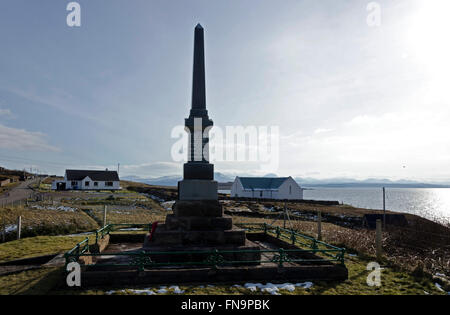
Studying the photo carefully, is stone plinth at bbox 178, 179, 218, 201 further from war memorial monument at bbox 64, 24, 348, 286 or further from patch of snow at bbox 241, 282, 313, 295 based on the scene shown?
patch of snow at bbox 241, 282, 313, 295

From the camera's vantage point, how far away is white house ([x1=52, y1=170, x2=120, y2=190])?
65.6 metres

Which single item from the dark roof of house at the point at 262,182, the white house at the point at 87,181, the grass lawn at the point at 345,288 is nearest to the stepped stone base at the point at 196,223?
the grass lawn at the point at 345,288

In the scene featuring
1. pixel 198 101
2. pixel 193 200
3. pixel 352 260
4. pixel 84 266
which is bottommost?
pixel 352 260

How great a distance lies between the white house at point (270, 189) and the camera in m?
59.9

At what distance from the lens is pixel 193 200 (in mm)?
10477

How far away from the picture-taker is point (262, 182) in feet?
206

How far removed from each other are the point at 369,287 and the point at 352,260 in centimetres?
299

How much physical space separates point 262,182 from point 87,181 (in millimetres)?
44064

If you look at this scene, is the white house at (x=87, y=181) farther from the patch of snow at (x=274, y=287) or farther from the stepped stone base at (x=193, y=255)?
the patch of snow at (x=274, y=287)

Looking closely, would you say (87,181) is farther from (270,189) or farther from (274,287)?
(274,287)

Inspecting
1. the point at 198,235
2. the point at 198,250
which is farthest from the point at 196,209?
the point at 198,250

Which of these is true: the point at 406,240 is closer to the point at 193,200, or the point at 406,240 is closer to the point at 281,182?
the point at 193,200
